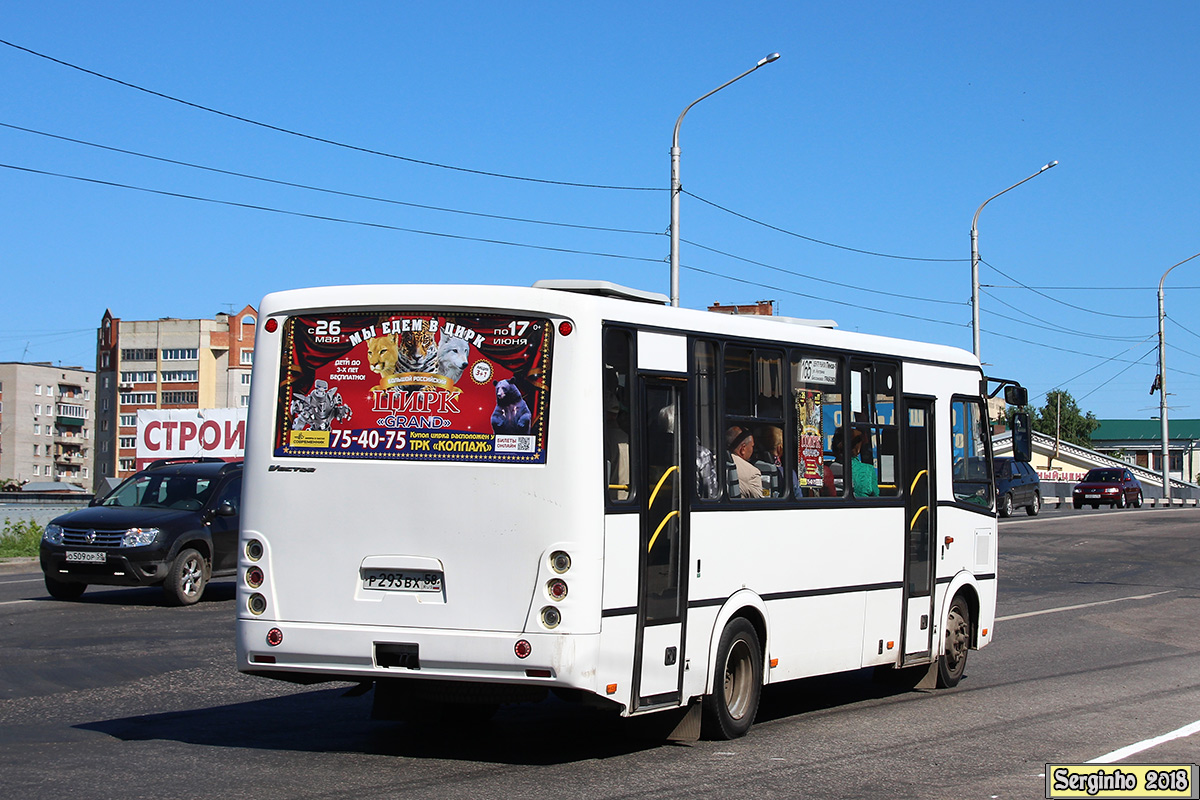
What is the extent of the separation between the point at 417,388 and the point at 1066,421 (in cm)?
16832

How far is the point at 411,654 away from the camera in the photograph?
8156mm

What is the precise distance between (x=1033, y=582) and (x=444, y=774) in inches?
754

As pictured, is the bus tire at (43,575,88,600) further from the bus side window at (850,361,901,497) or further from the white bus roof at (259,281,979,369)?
the bus side window at (850,361,901,497)

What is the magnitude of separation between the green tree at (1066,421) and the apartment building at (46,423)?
112782 millimetres

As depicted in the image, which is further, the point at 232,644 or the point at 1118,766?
the point at 232,644

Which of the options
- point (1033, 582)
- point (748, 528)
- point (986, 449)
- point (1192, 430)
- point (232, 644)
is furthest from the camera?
point (1192, 430)

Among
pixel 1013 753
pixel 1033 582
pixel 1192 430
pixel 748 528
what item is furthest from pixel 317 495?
pixel 1192 430

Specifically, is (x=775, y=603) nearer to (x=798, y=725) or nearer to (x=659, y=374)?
(x=798, y=725)

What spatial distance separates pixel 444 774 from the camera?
803cm

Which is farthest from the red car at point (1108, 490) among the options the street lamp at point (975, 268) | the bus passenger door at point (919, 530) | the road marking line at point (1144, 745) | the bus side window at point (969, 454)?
the road marking line at point (1144, 745)

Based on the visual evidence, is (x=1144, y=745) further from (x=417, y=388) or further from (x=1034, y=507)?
(x=1034, y=507)

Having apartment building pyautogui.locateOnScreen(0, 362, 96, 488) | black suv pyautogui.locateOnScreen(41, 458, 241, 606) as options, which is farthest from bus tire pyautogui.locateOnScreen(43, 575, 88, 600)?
apartment building pyautogui.locateOnScreen(0, 362, 96, 488)

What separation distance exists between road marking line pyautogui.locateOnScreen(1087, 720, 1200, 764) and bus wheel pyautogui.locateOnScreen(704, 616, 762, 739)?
7.24 feet

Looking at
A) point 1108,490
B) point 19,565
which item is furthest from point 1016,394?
point 1108,490
